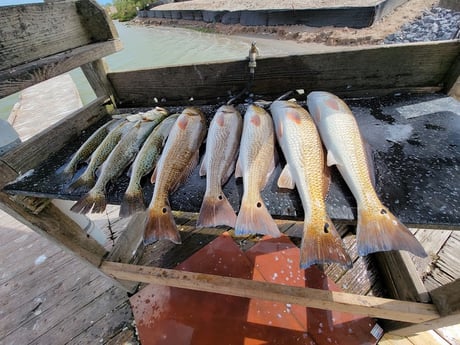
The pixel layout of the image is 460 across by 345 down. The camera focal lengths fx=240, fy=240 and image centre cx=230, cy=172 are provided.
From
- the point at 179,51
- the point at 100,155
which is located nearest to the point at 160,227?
the point at 100,155

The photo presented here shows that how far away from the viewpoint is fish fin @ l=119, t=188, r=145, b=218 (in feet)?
4.20

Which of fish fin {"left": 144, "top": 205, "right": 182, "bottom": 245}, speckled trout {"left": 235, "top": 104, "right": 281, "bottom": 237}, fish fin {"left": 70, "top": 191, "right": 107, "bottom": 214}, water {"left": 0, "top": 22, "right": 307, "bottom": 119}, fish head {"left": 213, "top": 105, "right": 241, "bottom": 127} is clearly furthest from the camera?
water {"left": 0, "top": 22, "right": 307, "bottom": 119}

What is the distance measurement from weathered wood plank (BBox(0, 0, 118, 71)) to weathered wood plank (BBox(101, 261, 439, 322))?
161 centimetres

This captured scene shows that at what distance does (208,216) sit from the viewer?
1157 mm

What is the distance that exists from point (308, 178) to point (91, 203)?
3.95 ft

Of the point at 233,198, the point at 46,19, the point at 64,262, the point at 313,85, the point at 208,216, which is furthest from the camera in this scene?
the point at 64,262

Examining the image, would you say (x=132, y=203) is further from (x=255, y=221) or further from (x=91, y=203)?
(x=255, y=221)

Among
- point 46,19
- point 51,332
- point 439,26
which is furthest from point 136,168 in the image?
point 439,26

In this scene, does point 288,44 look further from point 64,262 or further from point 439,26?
point 64,262

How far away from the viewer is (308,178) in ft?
4.08

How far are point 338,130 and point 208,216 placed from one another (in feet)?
3.09

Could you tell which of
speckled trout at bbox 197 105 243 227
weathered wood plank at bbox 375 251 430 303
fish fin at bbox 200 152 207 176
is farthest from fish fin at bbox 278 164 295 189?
weathered wood plank at bbox 375 251 430 303


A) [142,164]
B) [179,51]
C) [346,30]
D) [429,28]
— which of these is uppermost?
[142,164]

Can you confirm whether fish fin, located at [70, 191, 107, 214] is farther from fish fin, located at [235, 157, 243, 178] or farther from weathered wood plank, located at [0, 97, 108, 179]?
fish fin, located at [235, 157, 243, 178]
